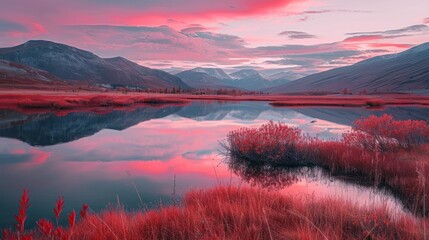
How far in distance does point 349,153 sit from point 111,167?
37.6 ft

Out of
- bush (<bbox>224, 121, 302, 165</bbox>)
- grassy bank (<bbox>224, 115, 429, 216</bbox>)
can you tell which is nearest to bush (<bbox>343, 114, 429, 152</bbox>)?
grassy bank (<bbox>224, 115, 429, 216</bbox>)

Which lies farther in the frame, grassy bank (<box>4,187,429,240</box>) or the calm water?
the calm water

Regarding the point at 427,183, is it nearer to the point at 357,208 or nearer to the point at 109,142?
the point at 357,208

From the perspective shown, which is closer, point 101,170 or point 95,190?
point 95,190

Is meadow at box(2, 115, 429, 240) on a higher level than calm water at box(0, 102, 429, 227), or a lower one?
higher

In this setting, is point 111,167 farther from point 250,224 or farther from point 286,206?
point 250,224

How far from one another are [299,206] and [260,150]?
29.4ft

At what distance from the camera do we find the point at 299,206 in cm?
888

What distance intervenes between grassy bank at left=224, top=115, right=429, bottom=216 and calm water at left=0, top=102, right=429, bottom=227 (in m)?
1.15

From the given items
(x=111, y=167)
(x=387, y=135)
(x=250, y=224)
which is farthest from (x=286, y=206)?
(x=387, y=135)

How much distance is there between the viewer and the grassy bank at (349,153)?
1463cm

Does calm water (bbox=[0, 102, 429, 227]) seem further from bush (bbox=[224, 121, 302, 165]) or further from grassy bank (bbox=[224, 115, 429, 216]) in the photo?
bush (bbox=[224, 121, 302, 165])

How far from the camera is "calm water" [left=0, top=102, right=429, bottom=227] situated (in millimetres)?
12148

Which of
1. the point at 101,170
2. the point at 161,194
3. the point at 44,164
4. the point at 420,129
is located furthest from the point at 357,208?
the point at 44,164
